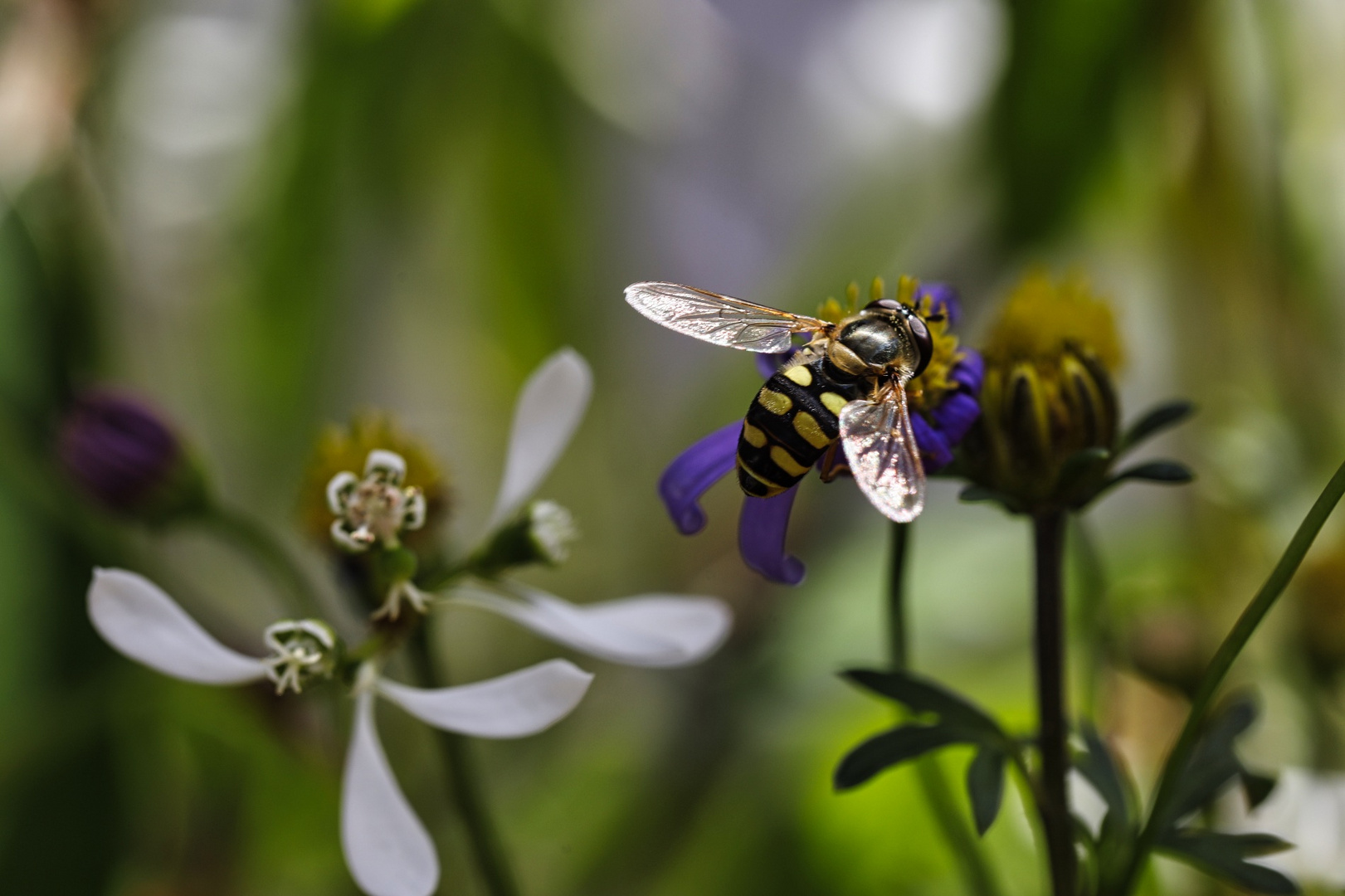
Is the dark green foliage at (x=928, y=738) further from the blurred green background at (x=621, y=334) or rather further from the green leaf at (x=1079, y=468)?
the blurred green background at (x=621, y=334)

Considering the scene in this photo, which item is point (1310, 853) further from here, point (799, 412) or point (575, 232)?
point (575, 232)

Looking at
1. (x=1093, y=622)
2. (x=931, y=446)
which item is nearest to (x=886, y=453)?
(x=931, y=446)

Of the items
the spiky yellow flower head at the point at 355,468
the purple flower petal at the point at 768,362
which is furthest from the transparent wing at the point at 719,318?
the spiky yellow flower head at the point at 355,468

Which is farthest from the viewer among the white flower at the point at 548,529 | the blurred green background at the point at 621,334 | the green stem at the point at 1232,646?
the blurred green background at the point at 621,334

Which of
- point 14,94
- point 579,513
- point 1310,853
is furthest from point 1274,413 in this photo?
point 14,94

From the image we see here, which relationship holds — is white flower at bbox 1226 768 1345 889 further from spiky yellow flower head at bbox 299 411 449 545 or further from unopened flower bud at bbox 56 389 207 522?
unopened flower bud at bbox 56 389 207 522

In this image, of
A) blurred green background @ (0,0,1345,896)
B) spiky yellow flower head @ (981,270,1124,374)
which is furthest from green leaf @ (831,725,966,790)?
blurred green background @ (0,0,1345,896)
